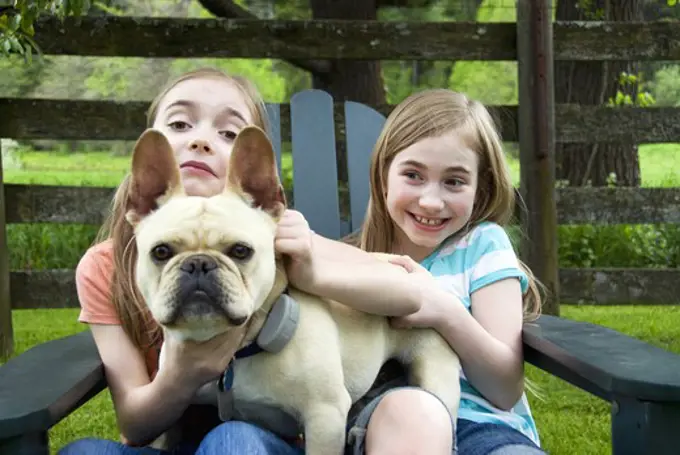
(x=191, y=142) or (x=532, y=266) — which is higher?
(x=191, y=142)

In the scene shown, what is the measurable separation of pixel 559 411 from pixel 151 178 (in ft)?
6.93

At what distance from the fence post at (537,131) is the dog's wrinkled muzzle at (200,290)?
2384 millimetres

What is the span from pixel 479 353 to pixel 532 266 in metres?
2.00

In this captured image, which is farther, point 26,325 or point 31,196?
point 26,325

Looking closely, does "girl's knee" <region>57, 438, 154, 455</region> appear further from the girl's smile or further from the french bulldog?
the girl's smile

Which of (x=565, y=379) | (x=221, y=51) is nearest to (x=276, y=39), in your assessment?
(x=221, y=51)

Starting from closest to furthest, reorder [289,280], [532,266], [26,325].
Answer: [289,280] < [532,266] < [26,325]

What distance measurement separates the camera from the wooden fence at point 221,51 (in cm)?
354

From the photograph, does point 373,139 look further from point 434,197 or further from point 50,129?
point 50,129

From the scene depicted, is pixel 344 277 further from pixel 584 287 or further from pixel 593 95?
pixel 593 95

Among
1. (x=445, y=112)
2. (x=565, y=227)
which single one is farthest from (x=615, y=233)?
(x=445, y=112)

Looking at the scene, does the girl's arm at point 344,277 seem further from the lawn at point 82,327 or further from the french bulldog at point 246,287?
the lawn at point 82,327

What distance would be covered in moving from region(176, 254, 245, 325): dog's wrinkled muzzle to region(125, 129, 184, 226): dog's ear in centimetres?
17

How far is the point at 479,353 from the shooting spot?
1.55 m
